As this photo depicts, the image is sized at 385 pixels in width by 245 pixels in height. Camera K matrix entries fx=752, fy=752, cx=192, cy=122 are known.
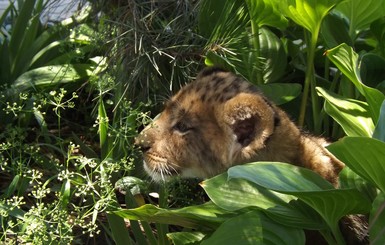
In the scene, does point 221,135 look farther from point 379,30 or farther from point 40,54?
point 40,54

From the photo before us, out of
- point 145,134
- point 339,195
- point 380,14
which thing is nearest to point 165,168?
point 145,134

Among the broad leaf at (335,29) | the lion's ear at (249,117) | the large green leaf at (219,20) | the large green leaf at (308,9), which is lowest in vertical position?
the lion's ear at (249,117)

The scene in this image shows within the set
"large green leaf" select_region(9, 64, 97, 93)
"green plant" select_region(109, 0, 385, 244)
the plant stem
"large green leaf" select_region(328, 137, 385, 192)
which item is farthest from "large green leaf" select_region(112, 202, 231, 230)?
"large green leaf" select_region(9, 64, 97, 93)

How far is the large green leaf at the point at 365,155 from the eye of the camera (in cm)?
265

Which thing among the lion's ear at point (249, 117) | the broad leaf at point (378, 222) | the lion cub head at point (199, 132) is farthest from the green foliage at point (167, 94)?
the lion's ear at point (249, 117)

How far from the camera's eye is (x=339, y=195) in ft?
9.29

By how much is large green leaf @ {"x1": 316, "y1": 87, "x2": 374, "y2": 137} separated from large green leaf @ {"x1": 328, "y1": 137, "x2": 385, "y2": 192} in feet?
2.32

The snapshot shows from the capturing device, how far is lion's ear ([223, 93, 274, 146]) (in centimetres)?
331

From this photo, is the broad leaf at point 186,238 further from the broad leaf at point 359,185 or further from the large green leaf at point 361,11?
the large green leaf at point 361,11

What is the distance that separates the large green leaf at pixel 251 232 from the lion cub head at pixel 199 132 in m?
0.50

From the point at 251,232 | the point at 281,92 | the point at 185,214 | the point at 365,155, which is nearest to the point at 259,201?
the point at 251,232

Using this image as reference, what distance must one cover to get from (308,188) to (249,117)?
510 millimetres

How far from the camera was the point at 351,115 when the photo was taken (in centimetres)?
359

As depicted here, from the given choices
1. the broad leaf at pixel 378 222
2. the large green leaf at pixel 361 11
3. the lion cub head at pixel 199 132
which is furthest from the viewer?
the large green leaf at pixel 361 11
